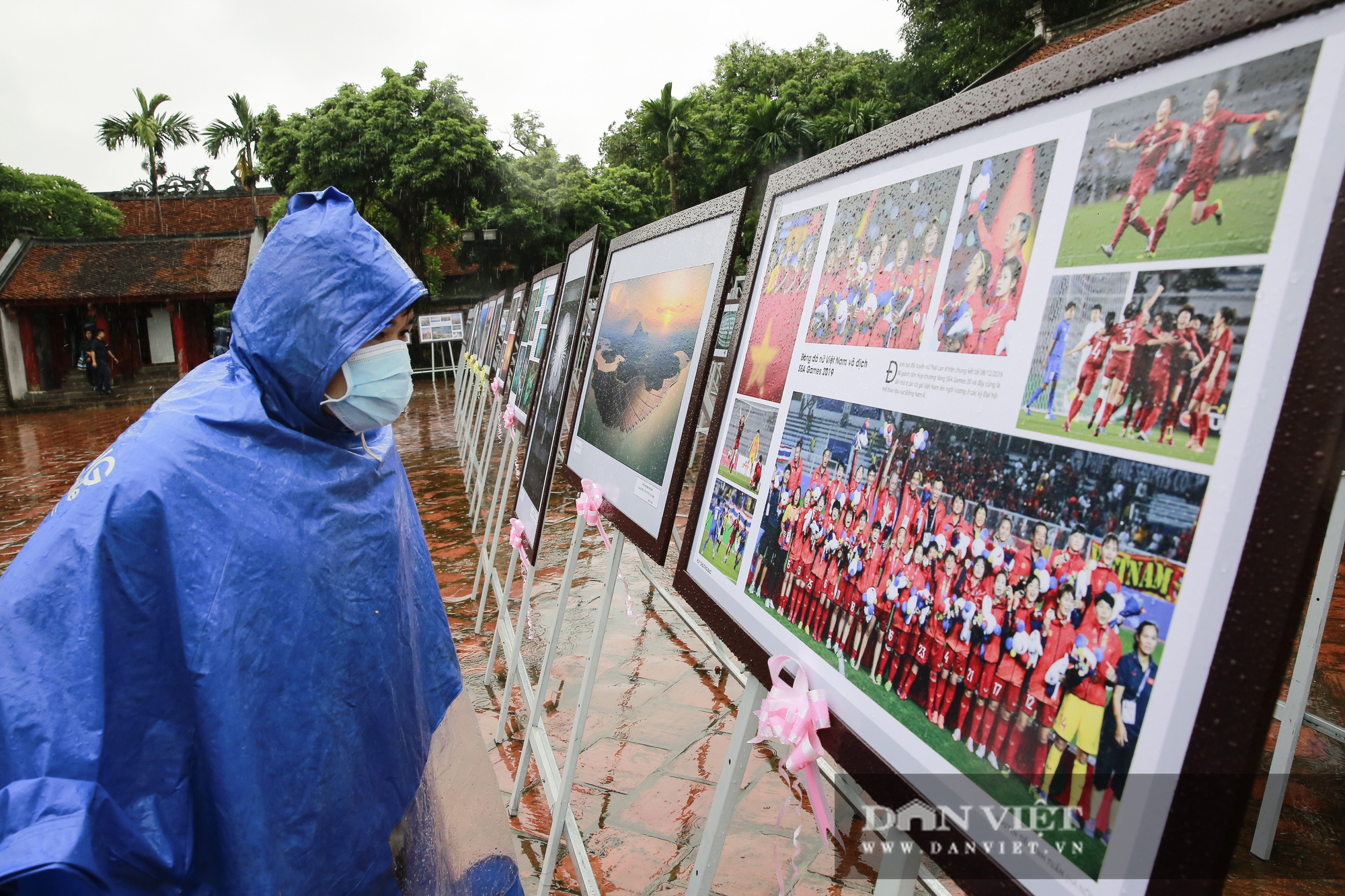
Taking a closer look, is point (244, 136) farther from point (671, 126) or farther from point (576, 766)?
point (576, 766)

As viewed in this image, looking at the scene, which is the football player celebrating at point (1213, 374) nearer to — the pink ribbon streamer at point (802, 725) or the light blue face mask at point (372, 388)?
the pink ribbon streamer at point (802, 725)

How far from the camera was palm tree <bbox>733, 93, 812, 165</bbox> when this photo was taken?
2783 cm

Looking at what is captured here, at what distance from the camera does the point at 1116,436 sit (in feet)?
2.25

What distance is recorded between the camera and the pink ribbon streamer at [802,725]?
3.22 feet

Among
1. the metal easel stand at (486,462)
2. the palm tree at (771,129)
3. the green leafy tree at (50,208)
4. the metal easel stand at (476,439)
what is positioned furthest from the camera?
the palm tree at (771,129)

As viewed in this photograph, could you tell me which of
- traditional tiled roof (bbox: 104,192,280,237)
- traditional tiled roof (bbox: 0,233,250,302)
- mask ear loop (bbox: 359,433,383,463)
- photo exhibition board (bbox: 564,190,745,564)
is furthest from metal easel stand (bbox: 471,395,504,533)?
traditional tiled roof (bbox: 104,192,280,237)

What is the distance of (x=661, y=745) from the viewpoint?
312 cm

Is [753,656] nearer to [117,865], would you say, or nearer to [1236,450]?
[1236,450]

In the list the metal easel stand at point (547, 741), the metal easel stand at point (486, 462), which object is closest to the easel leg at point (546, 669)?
the metal easel stand at point (547, 741)

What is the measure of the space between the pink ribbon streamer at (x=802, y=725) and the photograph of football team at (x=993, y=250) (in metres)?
0.49

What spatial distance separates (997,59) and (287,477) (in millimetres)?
24271

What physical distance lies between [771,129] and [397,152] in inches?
535

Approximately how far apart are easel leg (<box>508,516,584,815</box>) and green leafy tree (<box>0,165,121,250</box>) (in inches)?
1285

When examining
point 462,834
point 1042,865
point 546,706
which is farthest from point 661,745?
point 1042,865
